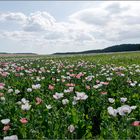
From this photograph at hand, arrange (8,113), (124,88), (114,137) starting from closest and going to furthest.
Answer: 1. (114,137)
2. (8,113)
3. (124,88)

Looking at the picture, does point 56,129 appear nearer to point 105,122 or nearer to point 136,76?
point 105,122

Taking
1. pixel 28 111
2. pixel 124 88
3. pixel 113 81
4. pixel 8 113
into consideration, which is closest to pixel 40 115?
pixel 28 111

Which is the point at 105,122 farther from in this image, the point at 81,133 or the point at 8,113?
the point at 8,113

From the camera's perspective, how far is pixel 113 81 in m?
12.3

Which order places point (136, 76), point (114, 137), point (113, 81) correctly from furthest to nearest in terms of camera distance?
point (136, 76), point (113, 81), point (114, 137)

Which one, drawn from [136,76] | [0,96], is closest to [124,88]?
[136,76]

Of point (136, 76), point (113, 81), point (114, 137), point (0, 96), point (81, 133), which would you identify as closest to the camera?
point (114, 137)

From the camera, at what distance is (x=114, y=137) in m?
6.11

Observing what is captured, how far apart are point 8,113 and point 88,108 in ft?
6.44

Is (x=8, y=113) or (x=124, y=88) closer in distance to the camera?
(x=8, y=113)

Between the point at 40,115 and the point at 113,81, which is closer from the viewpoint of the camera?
the point at 40,115

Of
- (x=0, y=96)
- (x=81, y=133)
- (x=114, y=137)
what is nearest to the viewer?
(x=114, y=137)

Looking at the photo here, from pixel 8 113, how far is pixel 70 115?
4.18 feet

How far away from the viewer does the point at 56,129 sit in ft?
22.3
